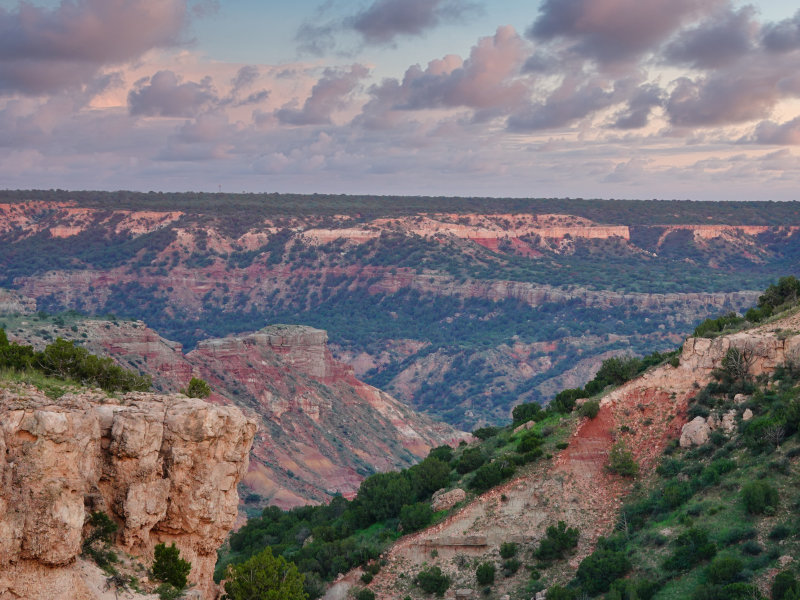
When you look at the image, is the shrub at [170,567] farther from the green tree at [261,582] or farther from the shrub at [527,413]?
the shrub at [527,413]

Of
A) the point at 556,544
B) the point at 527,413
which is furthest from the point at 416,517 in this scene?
the point at 527,413

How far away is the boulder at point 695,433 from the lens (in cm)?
4353

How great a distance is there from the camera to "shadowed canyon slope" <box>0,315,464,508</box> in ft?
299

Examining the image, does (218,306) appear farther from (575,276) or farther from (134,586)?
(134,586)

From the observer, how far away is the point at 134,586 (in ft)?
75.7

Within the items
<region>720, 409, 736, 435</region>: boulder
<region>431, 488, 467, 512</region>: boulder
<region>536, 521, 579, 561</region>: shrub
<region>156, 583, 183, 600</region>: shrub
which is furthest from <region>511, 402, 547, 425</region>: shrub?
<region>156, 583, 183, 600</region>: shrub

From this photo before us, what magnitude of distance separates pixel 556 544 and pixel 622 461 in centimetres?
553

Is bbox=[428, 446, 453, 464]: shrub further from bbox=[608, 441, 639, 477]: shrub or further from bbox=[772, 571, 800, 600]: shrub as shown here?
bbox=[772, 571, 800, 600]: shrub

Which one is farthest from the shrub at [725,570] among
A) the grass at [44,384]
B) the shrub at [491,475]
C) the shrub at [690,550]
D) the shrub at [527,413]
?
the grass at [44,384]

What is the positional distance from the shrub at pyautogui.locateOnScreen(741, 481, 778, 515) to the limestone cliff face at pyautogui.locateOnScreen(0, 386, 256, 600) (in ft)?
66.9

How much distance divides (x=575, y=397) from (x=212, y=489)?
31247mm

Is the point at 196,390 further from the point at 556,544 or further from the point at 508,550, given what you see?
the point at 556,544

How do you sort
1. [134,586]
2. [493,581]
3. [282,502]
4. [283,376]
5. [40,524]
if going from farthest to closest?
[283,376] → [282,502] → [493,581] → [134,586] → [40,524]

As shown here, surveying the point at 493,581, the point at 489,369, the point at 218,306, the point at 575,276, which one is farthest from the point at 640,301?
the point at 493,581
